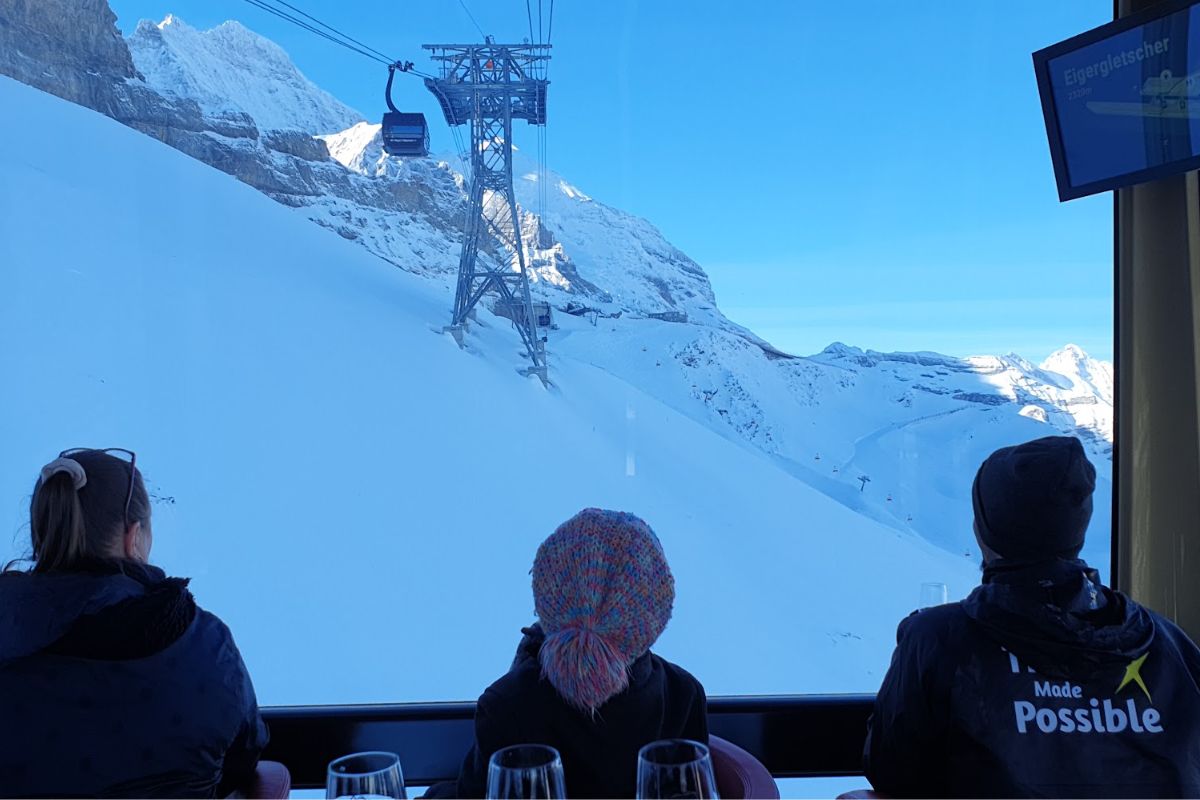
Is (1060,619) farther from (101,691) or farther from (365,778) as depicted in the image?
(101,691)

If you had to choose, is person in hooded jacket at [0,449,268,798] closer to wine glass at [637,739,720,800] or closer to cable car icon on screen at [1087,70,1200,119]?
wine glass at [637,739,720,800]

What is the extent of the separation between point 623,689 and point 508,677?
6.6 inches

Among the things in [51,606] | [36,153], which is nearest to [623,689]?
[51,606]

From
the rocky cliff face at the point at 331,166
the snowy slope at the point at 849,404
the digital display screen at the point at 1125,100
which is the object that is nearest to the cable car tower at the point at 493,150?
the rocky cliff face at the point at 331,166

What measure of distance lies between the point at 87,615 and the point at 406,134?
2.18 metres

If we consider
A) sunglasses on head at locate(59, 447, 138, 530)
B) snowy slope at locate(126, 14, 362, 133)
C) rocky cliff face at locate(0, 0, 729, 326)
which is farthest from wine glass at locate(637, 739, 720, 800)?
snowy slope at locate(126, 14, 362, 133)

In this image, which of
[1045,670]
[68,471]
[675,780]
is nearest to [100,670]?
[68,471]

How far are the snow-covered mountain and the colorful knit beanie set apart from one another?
4.44 feet

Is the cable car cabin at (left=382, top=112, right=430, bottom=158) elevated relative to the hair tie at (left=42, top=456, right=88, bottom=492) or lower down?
elevated

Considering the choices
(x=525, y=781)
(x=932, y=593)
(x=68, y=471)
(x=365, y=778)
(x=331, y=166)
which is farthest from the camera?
(x=331, y=166)

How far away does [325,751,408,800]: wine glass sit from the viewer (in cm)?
78

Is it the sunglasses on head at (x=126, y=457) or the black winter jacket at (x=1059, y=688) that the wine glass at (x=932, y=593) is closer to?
the black winter jacket at (x=1059, y=688)

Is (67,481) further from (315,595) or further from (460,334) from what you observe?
(460,334)

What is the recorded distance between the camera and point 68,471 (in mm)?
1173
